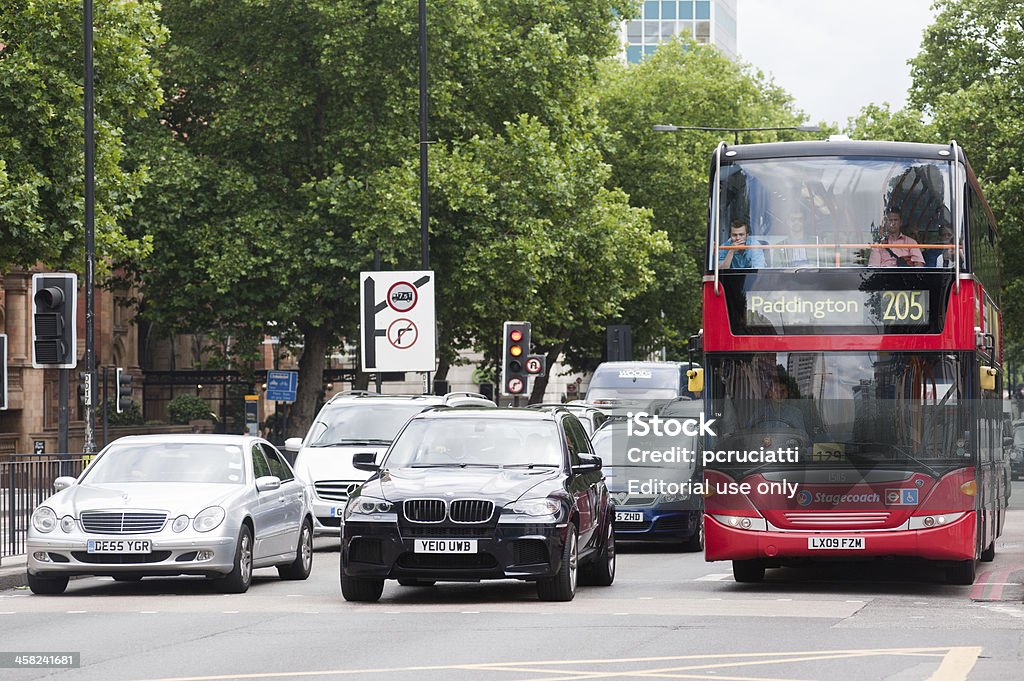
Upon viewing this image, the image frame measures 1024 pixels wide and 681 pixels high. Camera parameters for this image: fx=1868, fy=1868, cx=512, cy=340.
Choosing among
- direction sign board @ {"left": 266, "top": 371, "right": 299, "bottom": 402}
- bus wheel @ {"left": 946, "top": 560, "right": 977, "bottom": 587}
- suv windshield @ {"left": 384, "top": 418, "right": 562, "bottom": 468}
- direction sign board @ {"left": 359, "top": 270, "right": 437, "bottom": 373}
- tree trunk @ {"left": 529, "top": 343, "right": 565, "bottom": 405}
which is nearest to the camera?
suv windshield @ {"left": 384, "top": 418, "right": 562, "bottom": 468}

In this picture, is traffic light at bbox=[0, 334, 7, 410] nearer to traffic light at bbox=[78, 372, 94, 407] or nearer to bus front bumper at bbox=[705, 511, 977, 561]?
traffic light at bbox=[78, 372, 94, 407]

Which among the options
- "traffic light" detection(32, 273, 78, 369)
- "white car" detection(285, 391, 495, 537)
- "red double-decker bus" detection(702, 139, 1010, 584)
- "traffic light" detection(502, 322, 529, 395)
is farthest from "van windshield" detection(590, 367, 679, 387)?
"red double-decker bus" detection(702, 139, 1010, 584)

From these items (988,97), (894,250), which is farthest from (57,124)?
(988,97)

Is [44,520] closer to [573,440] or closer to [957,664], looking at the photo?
[573,440]

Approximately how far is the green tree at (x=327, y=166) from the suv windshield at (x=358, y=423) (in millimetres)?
16105

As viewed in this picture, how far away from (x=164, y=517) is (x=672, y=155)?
48.3 meters

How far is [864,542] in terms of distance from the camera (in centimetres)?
1627

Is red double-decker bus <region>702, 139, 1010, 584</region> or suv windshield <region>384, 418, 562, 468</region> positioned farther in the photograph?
red double-decker bus <region>702, 139, 1010, 584</region>

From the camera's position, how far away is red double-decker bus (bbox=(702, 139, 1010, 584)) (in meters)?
16.3

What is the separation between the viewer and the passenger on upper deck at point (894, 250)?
16.4 metres

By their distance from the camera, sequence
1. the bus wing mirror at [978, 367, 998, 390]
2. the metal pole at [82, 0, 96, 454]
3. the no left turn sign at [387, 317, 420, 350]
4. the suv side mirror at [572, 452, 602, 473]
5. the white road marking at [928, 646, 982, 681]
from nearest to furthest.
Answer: the white road marking at [928, 646, 982, 681] < the suv side mirror at [572, 452, 602, 473] < the bus wing mirror at [978, 367, 998, 390] < the metal pole at [82, 0, 96, 454] < the no left turn sign at [387, 317, 420, 350]

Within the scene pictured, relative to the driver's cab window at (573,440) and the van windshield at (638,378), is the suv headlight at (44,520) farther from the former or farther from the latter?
the van windshield at (638,378)

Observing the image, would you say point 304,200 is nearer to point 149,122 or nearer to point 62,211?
point 149,122

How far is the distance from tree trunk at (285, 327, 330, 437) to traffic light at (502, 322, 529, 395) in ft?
41.8
